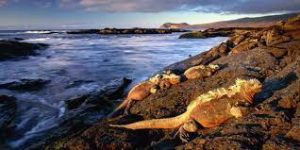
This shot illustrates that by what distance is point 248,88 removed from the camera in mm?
8211

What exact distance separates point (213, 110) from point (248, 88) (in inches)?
31.1

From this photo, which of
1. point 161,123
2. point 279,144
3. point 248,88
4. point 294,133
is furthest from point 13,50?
point 279,144

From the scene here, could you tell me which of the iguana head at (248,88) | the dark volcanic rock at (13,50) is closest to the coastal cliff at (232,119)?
the iguana head at (248,88)

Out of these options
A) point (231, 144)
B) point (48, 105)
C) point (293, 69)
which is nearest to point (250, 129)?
point (231, 144)

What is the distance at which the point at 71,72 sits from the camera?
78.7ft

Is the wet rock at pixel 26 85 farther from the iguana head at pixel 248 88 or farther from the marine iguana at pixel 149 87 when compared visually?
the iguana head at pixel 248 88

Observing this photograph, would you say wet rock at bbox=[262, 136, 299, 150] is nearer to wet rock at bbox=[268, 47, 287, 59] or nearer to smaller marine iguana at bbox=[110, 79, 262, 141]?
smaller marine iguana at bbox=[110, 79, 262, 141]

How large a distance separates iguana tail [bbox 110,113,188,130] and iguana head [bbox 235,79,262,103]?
124 cm

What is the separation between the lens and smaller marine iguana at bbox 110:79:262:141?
8133 millimetres

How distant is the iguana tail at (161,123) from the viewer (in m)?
8.69

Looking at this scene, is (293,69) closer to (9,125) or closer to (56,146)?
(56,146)

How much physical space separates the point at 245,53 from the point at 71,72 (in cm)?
1272

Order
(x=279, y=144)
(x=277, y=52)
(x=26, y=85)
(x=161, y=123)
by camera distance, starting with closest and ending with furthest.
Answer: (x=279, y=144)
(x=161, y=123)
(x=277, y=52)
(x=26, y=85)

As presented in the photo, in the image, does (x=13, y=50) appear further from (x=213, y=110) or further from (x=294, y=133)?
(x=294, y=133)
